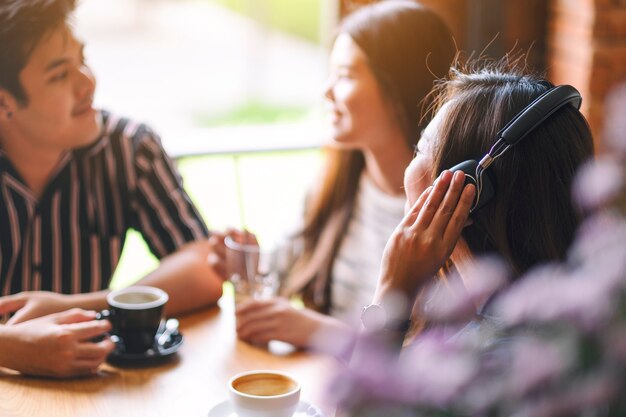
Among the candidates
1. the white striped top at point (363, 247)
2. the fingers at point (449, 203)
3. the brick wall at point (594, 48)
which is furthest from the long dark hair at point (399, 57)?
the brick wall at point (594, 48)

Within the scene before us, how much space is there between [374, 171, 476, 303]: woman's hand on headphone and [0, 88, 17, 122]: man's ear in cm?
95

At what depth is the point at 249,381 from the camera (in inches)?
43.0

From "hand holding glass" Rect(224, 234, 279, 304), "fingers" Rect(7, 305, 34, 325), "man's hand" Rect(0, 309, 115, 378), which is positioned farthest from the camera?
"hand holding glass" Rect(224, 234, 279, 304)

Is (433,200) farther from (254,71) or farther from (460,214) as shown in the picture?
(254,71)

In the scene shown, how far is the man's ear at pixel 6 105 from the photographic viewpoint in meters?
1.66

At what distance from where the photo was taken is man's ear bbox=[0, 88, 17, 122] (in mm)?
1663

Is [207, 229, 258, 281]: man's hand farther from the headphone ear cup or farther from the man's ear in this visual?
the headphone ear cup

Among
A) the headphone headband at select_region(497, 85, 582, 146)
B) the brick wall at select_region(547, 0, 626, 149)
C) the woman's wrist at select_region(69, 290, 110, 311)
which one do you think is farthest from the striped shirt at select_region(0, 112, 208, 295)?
the brick wall at select_region(547, 0, 626, 149)

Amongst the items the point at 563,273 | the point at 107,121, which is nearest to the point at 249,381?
the point at 563,273

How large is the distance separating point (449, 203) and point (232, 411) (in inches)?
15.9

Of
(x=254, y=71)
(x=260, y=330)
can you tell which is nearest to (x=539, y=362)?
(x=260, y=330)

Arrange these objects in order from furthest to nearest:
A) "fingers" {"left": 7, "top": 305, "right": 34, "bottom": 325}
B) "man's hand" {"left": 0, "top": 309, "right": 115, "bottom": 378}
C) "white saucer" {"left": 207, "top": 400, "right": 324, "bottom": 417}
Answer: "fingers" {"left": 7, "top": 305, "right": 34, "bottom": 325} → "man's hand" {"left": 0, "top": 309, "right": 115, "bottom": 378} → "white saucer" {"left": 207, "top": 400, "right": 324, "bottom": 417}

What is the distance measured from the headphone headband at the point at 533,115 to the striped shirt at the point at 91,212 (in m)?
0.86

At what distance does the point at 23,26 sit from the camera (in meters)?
1.61
